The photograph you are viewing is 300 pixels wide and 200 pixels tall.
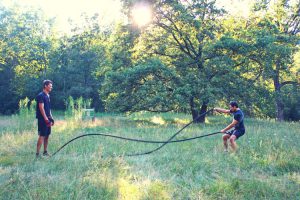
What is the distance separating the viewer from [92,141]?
926cm

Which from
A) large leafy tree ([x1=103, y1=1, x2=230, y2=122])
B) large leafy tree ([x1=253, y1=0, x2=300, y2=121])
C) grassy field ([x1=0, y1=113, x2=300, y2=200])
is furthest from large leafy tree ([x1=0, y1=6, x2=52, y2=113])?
grassy field ([x1=0, y1=113, x2=300, y2=200])

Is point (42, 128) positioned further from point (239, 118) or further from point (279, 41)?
point (279, 41)

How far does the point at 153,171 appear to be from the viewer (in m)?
5.90

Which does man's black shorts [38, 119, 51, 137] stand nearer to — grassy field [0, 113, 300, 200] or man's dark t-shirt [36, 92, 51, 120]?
man's dark t-shirt [36, 92, 51, 120]

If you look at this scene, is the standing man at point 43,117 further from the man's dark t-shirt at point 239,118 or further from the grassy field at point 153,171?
the man's dark t-shirt at point 239,118

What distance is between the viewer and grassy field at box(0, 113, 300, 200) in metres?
4.61

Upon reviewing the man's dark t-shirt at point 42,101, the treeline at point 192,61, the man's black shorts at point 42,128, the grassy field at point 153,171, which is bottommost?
the grassy field at point 153,171

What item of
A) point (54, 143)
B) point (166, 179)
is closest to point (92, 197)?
point (166, 179)

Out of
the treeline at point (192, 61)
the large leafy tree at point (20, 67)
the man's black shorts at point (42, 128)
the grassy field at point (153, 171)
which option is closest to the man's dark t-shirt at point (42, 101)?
the man's black shorts at point (42, 128)

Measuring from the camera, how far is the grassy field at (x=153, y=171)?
15.1ft

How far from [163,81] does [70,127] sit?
5.49 meters

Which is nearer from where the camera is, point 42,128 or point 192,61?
point 42,128

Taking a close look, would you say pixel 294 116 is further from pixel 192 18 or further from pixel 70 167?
pixel 70 167

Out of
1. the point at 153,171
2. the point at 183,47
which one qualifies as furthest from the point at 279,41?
the point at 153,171
